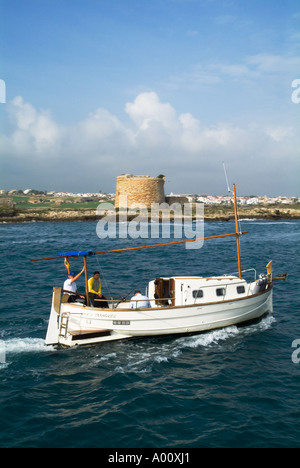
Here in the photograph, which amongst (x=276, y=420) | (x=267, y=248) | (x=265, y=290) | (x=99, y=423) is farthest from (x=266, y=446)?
(x=267, y=248)

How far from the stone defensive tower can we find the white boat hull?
7808 centimetres

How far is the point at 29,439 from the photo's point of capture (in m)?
9.33

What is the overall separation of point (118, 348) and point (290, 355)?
239 inches

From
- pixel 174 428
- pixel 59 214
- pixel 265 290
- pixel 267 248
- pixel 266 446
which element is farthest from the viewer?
pixel 59 214

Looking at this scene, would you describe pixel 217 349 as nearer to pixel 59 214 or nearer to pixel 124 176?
pixel 59 214

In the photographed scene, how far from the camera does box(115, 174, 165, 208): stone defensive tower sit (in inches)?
3674

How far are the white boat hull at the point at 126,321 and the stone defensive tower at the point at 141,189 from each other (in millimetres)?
78078

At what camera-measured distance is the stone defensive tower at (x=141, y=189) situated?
93.3 metres

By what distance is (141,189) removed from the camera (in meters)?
93.6

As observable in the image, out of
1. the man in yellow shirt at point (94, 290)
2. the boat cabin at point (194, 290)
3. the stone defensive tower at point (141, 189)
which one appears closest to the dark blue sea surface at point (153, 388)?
the boat cabin at point (194, 290)

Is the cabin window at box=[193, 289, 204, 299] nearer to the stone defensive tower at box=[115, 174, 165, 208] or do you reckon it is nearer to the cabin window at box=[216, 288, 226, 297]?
the cabin window at box=[216, 288, 226, 297]

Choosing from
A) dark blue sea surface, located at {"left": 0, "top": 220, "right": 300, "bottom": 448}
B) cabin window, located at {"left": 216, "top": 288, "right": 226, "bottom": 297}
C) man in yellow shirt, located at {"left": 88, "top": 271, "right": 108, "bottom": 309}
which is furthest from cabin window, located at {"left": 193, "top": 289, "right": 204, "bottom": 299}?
man in yellow shirt, located at {"left": 88, "top": 271, "right": 108, "bottom": 309}

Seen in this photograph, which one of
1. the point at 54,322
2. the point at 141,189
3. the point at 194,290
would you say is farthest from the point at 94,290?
the point at 141,189

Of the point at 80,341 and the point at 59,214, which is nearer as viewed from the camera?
the point at 80,341
